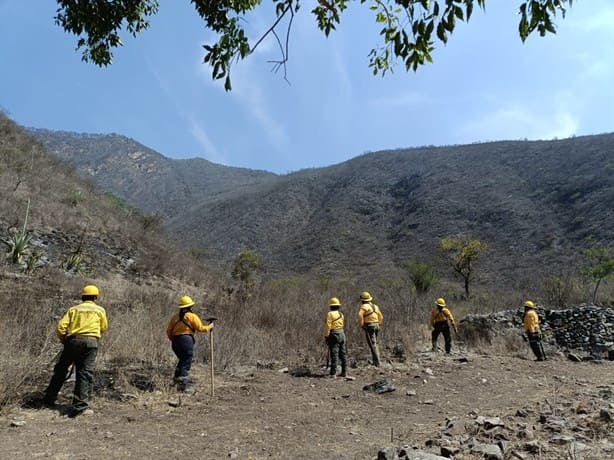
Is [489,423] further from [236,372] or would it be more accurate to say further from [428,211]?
[428,211]

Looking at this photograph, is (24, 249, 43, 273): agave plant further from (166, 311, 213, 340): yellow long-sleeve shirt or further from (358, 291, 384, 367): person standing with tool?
(358, 291, 384, 367): person standing with tool

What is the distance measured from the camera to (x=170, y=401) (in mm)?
5508

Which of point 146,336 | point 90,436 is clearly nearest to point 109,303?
point 146,336

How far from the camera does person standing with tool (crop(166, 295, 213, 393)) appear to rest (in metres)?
6.02

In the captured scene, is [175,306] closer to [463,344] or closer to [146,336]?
[146,336]

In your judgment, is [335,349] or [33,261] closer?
[335,349]

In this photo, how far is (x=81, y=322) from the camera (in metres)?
5.07

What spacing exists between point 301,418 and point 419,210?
144 ft

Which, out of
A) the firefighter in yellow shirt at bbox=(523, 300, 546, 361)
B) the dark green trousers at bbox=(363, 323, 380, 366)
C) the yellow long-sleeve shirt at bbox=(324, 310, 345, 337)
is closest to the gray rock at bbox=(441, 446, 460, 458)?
the yellow long-sleeve shirt at bbox=(324, 310, 345, 337)

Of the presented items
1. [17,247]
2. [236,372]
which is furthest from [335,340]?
[17,247]

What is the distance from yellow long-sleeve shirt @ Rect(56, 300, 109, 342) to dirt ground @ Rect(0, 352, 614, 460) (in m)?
0.89

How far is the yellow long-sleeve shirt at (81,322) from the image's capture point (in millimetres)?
5023

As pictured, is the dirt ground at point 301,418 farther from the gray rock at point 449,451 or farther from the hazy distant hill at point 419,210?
the hazy distant hill at point 419,210

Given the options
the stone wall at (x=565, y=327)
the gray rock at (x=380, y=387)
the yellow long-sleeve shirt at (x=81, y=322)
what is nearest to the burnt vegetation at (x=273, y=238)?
the yellow long-sleeve shirt at (x=81, y=322)
